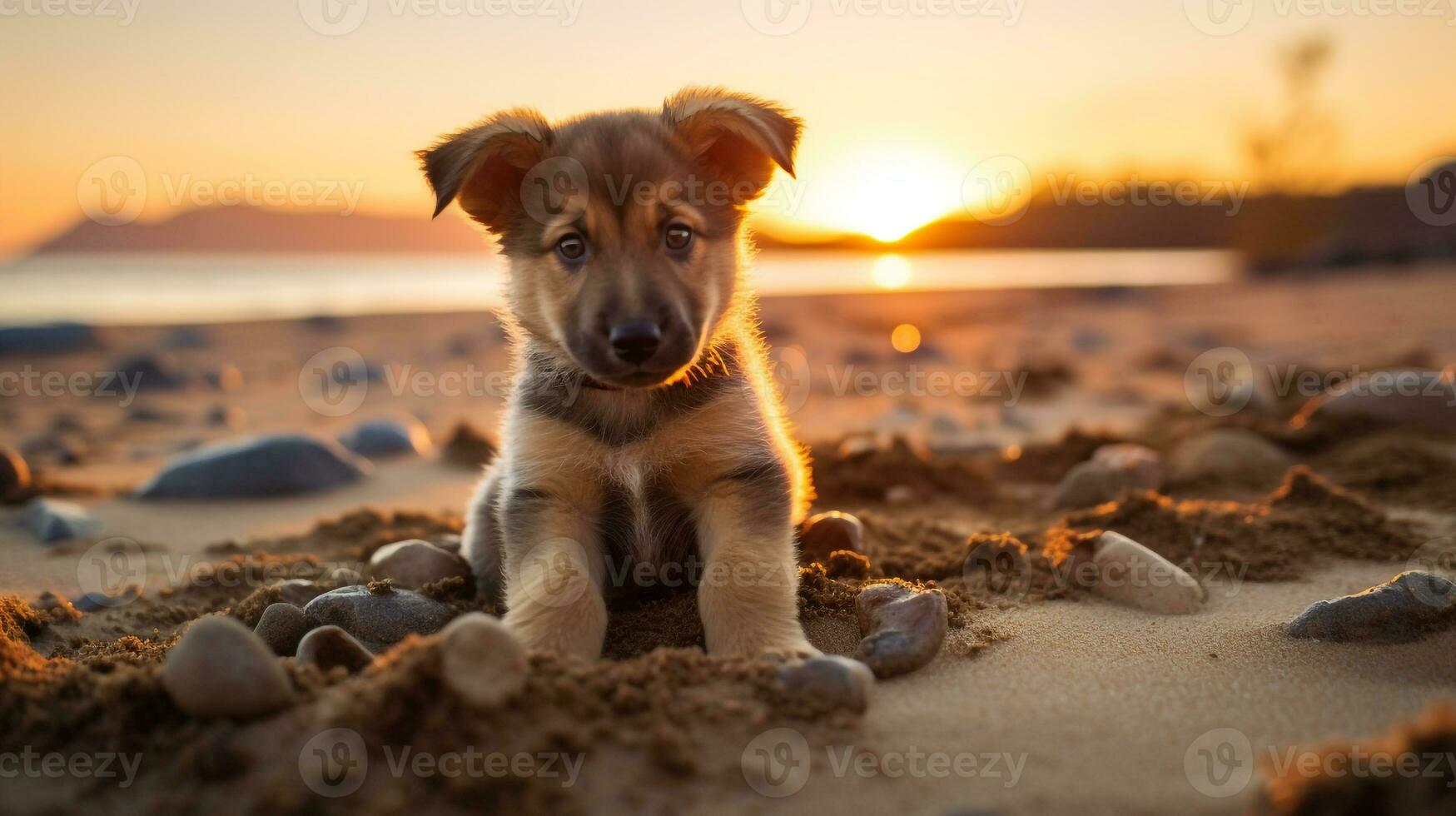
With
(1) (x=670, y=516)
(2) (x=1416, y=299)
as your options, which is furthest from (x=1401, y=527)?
(2) (x=1416, y=299)

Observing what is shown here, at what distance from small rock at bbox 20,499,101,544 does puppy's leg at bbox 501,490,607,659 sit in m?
3.12

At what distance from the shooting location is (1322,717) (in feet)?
8.75

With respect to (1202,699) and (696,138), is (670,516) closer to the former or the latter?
(696,138)

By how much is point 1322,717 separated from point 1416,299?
16.0 metres

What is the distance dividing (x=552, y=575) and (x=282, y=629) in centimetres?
101

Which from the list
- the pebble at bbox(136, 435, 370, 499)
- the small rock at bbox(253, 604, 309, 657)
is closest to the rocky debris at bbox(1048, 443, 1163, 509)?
the small rock at bbox(253, 604, 309, 657)

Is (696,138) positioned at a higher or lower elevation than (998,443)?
higher

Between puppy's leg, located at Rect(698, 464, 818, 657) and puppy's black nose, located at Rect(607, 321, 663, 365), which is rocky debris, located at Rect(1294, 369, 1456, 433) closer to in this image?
puppy's leg, located at Rect(698, 464, 818, 657)

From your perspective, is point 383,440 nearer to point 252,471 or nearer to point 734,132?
point 252,471

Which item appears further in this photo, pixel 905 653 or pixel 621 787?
pixel 905 653

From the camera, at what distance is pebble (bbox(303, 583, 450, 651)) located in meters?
3.51

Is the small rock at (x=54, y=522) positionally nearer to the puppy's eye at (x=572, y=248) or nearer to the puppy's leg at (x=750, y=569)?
the puppy's eye at (x=572, y=248)

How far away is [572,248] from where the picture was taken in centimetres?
362

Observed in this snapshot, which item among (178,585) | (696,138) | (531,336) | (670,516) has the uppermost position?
(696,138)
